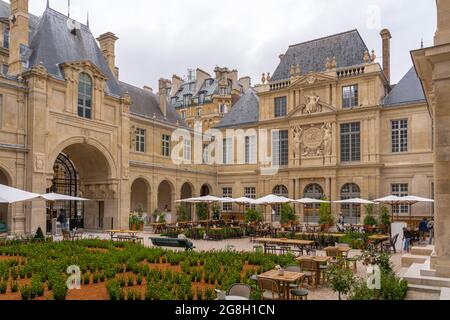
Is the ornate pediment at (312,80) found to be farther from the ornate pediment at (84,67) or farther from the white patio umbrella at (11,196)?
the white patio umbrella at (11,196)

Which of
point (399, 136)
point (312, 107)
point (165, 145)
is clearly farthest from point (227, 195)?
point (399, 136)

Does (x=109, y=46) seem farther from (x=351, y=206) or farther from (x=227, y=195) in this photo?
(x=351, y=206)

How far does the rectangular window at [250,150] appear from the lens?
35969 millimetres

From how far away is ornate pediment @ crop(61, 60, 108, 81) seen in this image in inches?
934

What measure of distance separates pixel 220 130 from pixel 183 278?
29344mm

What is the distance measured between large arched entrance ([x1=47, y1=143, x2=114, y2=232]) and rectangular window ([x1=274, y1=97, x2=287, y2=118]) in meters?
15.3

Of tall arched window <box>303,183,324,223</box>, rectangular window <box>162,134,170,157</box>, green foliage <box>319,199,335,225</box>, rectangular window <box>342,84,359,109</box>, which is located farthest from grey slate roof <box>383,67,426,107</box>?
rectangular window <box>162,134,170,157</box>

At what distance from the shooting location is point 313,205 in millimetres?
31750

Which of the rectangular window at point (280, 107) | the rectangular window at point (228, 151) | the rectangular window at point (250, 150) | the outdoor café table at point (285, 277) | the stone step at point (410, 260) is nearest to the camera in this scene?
the outdoor café table at point (285, 277)

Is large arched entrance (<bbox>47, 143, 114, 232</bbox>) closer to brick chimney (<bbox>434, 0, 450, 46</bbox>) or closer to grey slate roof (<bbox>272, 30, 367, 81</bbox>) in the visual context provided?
grey slate roof (<bbox>272, 30, 367, 81</bbox>)

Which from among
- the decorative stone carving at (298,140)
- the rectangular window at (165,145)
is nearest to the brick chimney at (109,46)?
the rectangular window at (165,145)

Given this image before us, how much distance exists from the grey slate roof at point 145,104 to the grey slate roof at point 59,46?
3.68 metres

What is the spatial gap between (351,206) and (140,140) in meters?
16.6
